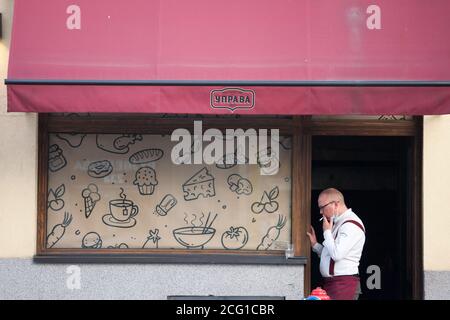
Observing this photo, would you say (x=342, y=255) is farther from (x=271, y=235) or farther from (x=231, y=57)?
(x=231, y=57)

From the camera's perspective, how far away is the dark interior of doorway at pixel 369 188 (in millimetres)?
9609

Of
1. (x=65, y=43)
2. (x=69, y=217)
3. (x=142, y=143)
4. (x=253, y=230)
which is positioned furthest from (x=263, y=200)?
(x=65, y=43)

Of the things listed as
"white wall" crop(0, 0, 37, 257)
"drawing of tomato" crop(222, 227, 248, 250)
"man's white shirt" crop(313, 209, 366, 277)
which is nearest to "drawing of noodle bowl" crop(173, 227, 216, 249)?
"drawing of tomato" crop(222, 227, 248, 250)

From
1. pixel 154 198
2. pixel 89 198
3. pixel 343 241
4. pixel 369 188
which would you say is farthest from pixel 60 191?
pixel 369 188

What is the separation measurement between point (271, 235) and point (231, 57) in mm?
1994

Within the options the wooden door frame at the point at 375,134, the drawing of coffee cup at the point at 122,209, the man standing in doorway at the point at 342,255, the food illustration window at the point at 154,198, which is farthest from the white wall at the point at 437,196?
the drawing of coffee cup at the point at 122,209

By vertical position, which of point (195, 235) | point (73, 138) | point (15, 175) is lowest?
point (195, 235)

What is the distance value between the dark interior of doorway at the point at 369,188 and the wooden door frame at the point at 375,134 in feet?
2.90

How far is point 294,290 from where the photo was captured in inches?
316

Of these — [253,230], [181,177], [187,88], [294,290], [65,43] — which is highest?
[65,43]

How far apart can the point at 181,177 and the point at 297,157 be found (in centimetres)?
124

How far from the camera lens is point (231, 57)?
7.45 meters

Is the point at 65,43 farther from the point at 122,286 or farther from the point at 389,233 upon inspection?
the point at 389,233

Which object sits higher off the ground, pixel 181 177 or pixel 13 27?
pixel 13 27
